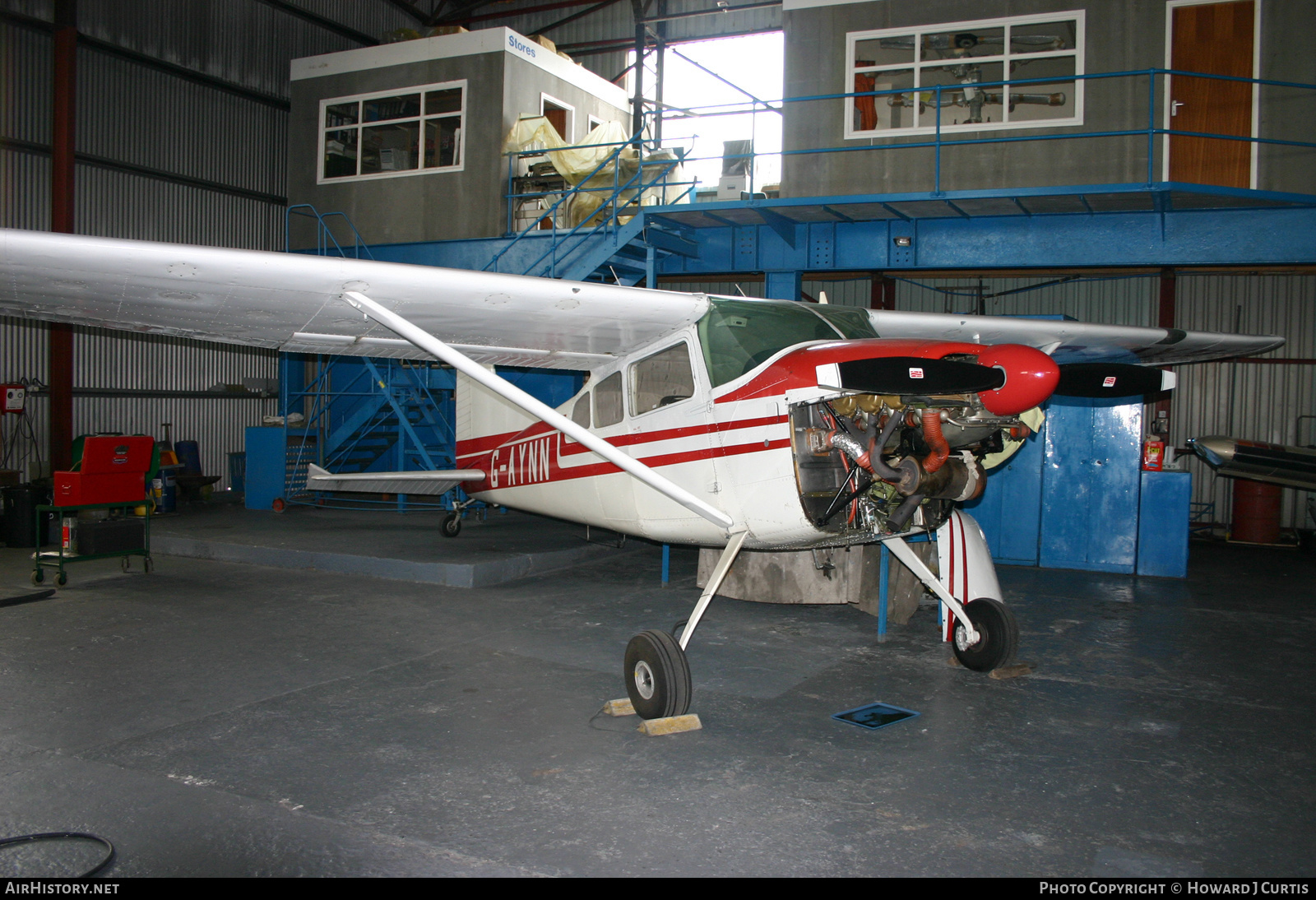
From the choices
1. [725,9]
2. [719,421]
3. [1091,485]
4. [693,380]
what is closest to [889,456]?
[719,421]

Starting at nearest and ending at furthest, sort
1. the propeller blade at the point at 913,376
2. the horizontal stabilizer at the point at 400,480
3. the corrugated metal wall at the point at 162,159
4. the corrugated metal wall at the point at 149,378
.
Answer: the propeller blade at the point at 913,376 < the horizontal stabilizer at the point at 400,480 < the corrugated metal wall at the point at 162,159 < the corrugated metal wall at the point at 149,378

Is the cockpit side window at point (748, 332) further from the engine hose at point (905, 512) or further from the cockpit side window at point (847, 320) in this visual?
the engine hose at point (905, 512)

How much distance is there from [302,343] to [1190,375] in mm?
15387

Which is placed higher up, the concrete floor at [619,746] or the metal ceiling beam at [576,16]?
the metal ceiling beam at [576,16]

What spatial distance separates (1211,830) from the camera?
12.5 ft

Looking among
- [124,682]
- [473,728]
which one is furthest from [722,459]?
[124,682]

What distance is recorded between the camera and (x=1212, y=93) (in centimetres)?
1025

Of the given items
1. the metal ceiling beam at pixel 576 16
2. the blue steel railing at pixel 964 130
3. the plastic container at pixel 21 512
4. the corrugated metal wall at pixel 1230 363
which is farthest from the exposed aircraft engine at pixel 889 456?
the metal ceiling beam at pixel 576 16

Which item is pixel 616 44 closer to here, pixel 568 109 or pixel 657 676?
pixel 568 109

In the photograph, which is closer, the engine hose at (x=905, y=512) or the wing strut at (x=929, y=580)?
the engine hose at (x=905, y=512)

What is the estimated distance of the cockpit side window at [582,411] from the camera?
703 centimetres

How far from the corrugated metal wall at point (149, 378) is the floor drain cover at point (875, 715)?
13.9 metres

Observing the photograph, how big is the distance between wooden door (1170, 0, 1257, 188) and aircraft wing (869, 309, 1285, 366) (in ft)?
8.95
